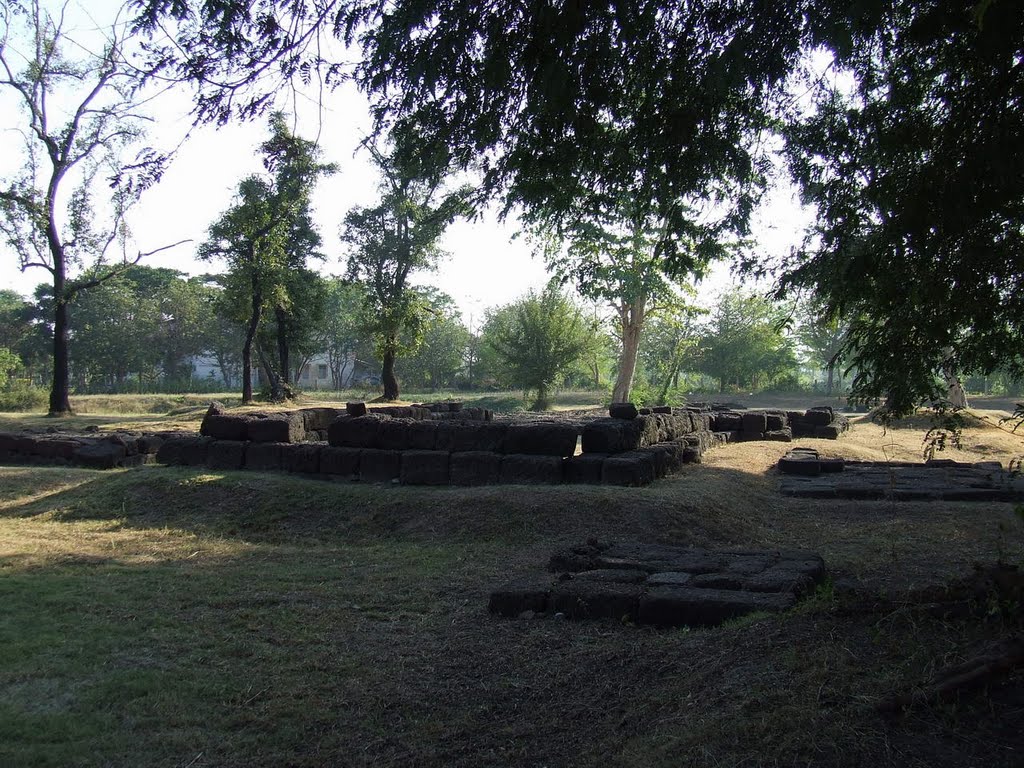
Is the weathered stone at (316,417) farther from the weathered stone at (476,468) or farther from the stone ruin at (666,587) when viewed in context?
the stone ruin at (666,587)

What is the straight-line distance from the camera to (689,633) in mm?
5227

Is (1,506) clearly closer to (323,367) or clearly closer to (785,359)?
(785,359)

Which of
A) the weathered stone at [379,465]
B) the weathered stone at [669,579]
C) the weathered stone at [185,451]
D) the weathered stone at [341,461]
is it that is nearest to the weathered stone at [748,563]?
the weathered stone at [669,579]

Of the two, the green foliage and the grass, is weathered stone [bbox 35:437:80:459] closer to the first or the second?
the grass

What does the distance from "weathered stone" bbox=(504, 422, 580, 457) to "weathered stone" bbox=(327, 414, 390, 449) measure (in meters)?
2.10

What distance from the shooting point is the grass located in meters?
3.60

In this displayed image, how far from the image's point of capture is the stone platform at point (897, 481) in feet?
37.2

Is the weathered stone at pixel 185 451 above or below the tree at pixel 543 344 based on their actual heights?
below

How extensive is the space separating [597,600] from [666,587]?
530 millimetres

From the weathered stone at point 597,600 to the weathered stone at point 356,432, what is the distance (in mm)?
6748

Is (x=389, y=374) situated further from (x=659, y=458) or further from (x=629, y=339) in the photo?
(x=659, y=458)

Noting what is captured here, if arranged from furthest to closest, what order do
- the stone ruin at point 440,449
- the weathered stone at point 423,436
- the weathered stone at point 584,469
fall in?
the weathered stone at point 423,436 → the stone ruin at point 440,449 → the weathered stone at point 584,469

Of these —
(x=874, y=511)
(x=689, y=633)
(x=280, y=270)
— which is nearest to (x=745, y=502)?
(x=874, y=511)

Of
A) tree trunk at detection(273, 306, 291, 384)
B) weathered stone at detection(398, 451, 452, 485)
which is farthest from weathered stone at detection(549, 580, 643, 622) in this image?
tree trunk at detection(273, 306, 291, 384)
